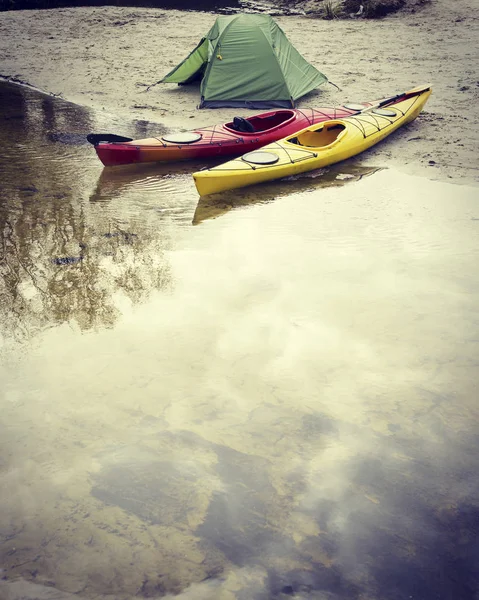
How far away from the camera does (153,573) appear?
196 centimetres

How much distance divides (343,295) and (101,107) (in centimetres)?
640

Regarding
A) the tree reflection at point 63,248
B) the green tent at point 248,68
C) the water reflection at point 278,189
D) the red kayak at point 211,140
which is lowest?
the tree reflection at point 63,248

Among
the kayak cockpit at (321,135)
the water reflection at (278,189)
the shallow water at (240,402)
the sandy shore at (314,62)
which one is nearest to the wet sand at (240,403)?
the shallow water at (240,402)

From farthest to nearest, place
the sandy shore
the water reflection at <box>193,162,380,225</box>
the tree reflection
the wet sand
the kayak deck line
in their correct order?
the sandy shore → the kayak deck line → the water reflection at <box>193,162,380,225</box> → the tree reflection → the wet sand

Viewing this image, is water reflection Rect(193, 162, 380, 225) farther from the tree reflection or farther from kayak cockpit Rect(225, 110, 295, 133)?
kayak cockpit Rect(225, 110, 295, 133)

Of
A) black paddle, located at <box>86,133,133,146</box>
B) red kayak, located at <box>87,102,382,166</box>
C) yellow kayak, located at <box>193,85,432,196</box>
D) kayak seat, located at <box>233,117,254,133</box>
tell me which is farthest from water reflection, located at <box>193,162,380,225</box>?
black paddle, located at <box>86,133,133,146</box>

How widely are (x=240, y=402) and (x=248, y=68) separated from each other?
6.74 meters

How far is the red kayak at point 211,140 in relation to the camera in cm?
614

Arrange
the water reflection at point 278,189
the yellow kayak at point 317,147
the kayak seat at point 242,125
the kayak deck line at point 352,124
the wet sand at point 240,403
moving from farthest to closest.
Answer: the kayak seat at point 242,125, the kayak deck line at point 352,124, the yellow kayak at point 317,147, the water reflection at point 278,189, the wet sand at point 240,403

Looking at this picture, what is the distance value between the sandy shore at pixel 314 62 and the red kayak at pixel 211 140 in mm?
977

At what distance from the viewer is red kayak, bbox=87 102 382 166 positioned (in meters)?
6.14

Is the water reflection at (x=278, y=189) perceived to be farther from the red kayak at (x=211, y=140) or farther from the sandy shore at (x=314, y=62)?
the red kayak at (x=211, y=140)

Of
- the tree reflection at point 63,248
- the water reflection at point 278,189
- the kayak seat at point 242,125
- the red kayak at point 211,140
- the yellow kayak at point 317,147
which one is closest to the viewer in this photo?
the tree reflection at point 63,248

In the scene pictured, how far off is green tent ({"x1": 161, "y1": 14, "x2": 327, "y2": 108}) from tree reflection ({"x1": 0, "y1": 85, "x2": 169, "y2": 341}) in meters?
2.46
